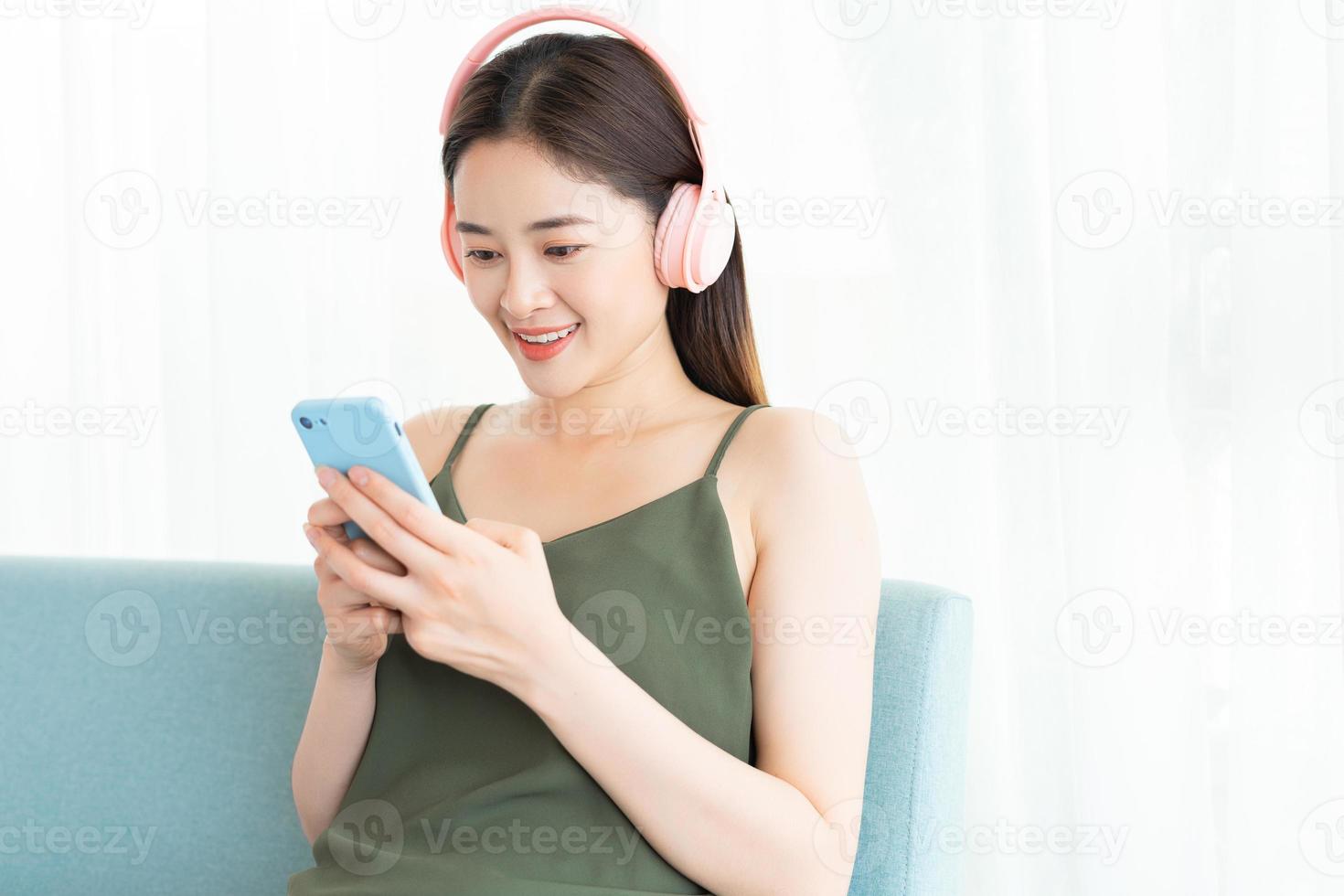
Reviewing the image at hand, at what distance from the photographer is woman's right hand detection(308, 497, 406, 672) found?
1.00 m

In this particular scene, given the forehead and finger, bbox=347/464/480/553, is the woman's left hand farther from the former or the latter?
the forehead

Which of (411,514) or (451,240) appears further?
(451,240)

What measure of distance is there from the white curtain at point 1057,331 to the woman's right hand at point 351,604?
1.79 ft

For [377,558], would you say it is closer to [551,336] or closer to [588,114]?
[551,336]

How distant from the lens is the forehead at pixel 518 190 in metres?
1.09

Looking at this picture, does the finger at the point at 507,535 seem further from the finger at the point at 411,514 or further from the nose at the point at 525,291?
the nose at the point at 525,291

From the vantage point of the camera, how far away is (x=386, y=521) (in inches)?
37.6

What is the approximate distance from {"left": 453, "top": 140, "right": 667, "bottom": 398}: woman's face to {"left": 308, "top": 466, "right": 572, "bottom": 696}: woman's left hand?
229 millimetres

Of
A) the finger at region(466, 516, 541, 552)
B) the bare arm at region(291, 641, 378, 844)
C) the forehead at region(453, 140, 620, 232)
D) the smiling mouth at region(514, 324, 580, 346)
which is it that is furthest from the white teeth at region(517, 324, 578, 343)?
the bare arm at region(291, 641, 378, 844)

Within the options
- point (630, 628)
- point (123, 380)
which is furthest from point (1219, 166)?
point (123, 380)

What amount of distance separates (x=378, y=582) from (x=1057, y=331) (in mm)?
927

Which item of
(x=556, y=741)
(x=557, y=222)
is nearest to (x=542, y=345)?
(x=557, y=222)

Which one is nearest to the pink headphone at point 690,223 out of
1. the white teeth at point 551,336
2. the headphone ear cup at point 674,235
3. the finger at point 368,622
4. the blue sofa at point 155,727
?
the headphone ear cup at point 674,235

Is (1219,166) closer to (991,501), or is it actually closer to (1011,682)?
(991,501)
